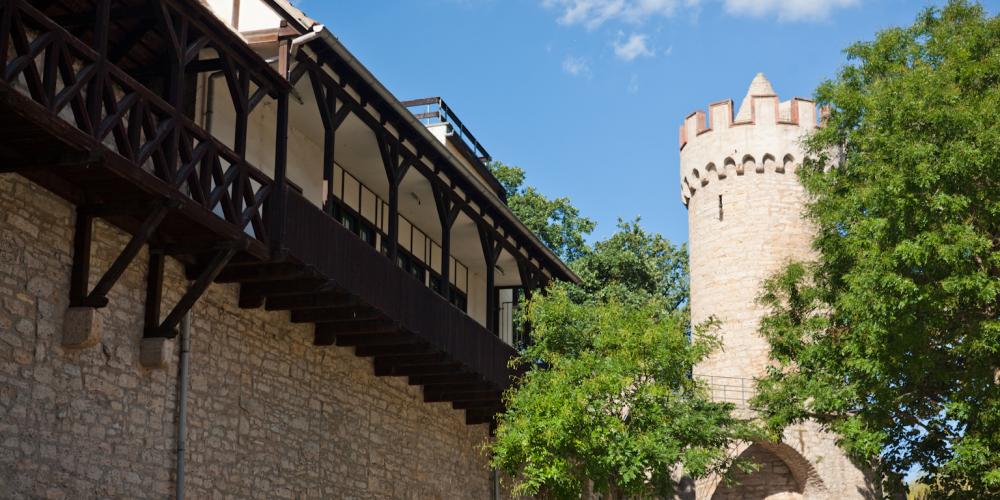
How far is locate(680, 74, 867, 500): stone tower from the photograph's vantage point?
35.4 meters

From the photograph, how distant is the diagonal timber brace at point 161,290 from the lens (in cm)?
1380

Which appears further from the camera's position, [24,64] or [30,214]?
[30,214]

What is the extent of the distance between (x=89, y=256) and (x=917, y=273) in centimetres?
1417

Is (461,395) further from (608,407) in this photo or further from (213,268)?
(213,268)

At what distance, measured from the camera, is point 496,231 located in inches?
914

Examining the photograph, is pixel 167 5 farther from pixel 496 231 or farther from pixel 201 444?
pixel 496 231

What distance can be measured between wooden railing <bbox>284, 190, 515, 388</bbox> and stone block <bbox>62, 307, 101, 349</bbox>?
9.26 ft

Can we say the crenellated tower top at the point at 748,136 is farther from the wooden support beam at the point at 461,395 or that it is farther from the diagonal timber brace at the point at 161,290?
the diagonal timber brace at the point at 161,290

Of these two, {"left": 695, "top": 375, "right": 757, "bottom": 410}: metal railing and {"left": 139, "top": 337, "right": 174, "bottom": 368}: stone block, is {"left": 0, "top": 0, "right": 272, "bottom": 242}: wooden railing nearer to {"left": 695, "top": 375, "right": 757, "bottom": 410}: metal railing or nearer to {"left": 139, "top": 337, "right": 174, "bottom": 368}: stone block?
{"left": 139, "top": 337, "right": 174, "bottom": 368}: stone block

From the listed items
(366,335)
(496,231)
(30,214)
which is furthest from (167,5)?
(496,231)

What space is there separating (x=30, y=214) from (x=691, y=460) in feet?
37.7

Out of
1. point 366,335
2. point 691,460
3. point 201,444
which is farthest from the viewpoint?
point 691,460

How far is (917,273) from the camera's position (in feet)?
70.6

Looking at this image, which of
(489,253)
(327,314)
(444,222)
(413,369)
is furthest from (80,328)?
(489,253)
